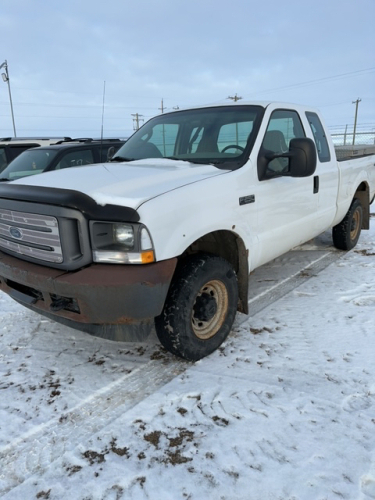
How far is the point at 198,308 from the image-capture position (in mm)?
2883

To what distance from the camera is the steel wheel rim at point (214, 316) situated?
293cm

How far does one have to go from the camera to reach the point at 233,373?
2.78m

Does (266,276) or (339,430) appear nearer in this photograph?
(339,430)

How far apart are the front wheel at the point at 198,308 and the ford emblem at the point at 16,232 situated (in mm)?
1143

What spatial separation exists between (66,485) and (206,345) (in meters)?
1.34

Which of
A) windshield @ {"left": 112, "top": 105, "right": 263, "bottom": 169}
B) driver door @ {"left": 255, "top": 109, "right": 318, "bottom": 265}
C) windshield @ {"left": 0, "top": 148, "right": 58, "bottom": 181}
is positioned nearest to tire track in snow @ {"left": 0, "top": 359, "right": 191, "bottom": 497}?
driver door @ {"left": 255, "top": 109, "right": 318, "bottom": 265}

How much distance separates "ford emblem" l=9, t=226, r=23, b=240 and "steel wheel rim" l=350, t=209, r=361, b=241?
462cm

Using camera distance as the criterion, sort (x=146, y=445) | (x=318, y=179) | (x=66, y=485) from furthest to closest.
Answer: (x=318, y=179), (x=146, y=445), (x=66, y=485)

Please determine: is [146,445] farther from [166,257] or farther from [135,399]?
[166,257]

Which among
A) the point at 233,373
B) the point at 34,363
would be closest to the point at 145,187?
the point at 233,373

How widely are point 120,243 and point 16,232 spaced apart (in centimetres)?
90

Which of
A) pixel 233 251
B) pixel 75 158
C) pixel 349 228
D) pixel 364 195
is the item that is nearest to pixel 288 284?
pixel 233 251

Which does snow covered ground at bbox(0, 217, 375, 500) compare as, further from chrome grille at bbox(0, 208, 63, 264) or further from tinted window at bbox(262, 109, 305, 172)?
tinted window at bbox(262, 109, 305, 172)

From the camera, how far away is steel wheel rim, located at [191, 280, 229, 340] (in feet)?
9.61
